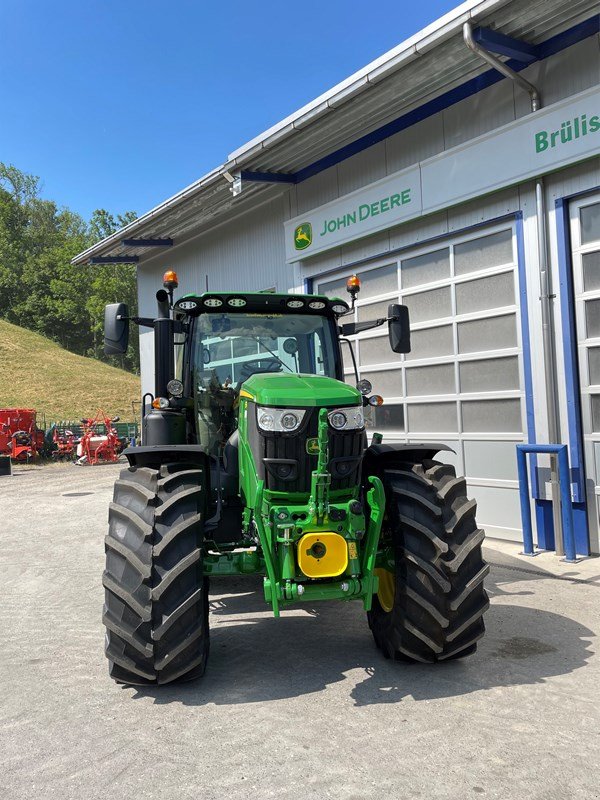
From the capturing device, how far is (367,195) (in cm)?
978

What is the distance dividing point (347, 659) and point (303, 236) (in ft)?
25.4

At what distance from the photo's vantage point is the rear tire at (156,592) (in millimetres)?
3891

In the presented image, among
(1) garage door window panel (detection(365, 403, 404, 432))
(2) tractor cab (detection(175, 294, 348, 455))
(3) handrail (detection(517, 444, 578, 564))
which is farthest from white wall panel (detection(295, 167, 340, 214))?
(2) tractor cab (detection(175, 294, 348, 455))

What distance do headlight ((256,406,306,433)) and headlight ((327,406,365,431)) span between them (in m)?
0.17

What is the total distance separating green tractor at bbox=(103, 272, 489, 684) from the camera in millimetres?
3906

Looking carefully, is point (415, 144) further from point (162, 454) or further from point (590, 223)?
point (162, 454)

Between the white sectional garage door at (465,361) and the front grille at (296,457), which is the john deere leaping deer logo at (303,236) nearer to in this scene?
the white sectional garage door at (465,361)

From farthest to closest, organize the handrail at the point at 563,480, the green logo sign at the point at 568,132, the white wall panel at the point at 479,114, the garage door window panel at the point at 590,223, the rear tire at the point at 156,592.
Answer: the white wall panel at the point at 479,114
the garage door window panel at the point at 590,223
the handrail at the point at 563,480
the green logo sign at the point at 568,132
the rear tire at the point at 156,592

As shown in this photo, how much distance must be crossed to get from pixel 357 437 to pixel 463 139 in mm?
5660

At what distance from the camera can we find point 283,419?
4035 mm

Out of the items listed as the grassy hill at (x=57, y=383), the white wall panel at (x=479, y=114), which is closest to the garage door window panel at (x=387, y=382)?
the white wall panel at (x=479, y=114)

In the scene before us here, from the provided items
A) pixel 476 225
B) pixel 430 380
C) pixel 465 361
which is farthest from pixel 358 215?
pixel 465 361

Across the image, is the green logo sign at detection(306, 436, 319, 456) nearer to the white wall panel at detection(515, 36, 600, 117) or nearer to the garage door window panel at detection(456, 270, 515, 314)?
the garage door window panel at detection(456, 270, 515, 314)

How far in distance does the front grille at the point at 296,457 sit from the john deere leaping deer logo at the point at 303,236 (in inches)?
287
